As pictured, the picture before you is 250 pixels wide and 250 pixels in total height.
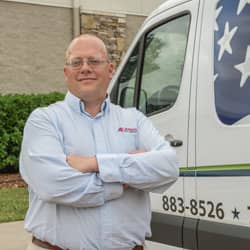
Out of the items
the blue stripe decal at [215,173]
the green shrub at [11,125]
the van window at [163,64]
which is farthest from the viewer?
the green shrub at [11,125]

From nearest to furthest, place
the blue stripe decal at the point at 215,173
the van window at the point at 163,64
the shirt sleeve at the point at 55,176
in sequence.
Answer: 1. the shirt sleeve at the point at 55,176
2. the blue stripe decal at the point at 215,173
3. the van window at the point at 163,64

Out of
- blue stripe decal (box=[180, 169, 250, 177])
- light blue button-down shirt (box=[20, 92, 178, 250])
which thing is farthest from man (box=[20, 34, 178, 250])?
blue stripe decal (box=[180, 169, 250, 177])

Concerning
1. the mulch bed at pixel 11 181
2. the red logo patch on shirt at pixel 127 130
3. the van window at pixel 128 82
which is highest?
the van window at pixel 128 82

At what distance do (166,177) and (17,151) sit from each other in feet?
29.1

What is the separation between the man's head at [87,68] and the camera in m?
2.61

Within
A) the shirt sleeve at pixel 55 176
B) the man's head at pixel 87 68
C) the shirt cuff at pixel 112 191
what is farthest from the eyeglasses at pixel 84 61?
the shirt cuff at pixel 112 191

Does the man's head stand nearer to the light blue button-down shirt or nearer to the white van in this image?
the light blue button-down shirt

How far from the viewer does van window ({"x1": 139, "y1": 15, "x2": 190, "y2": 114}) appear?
14.1 feet

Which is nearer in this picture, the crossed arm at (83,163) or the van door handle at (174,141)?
the crossed arm at (83,163)

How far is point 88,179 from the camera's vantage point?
8.23 ft

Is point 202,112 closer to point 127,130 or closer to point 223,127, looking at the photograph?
point 223,127

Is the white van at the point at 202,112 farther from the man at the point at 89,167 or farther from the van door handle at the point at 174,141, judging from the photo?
the man at the point at 89,167

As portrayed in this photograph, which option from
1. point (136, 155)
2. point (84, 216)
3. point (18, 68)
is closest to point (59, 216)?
point (84, 216)

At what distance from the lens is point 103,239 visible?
99.3 inches
